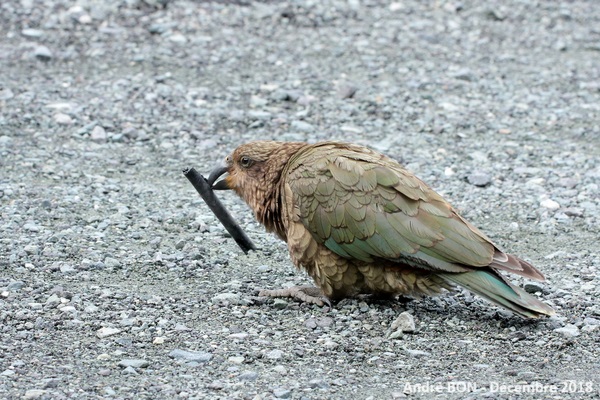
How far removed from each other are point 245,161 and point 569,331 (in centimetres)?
261

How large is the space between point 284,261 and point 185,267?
34.4 inches

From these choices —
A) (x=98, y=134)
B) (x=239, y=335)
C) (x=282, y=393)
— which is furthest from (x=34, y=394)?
(x=98, y=134)

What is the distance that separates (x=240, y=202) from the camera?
8.94 m

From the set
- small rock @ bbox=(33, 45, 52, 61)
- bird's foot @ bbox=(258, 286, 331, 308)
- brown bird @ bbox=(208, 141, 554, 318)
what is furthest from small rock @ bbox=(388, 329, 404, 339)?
small rock @ bbox=(33, 45, 52, 61)

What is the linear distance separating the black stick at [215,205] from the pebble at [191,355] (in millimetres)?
1724

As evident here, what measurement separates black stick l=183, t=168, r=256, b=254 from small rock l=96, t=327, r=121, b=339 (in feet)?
4.92

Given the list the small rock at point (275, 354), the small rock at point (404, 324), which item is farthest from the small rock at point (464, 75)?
the small rock at point (275, 354)

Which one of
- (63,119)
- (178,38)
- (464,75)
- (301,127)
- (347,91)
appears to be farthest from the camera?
(178,38)

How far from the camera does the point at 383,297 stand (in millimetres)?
6770

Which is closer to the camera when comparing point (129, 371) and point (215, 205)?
point (129, 371)

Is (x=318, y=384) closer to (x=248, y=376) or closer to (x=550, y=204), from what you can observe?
(x=248, y=376)

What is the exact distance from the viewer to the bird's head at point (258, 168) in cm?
688

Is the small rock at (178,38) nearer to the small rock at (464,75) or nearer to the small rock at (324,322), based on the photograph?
the small rock at (464,75)

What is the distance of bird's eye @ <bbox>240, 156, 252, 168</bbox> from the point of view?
700cm
